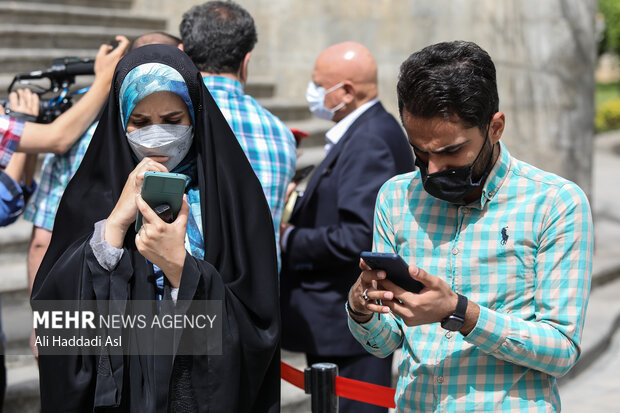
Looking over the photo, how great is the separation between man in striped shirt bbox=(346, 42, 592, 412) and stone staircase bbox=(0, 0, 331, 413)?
262 centimetres

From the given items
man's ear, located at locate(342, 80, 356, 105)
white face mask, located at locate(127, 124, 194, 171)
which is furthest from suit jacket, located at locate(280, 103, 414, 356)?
white face mask, located at locate(127, 124, 194, 171)

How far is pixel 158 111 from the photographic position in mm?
2572

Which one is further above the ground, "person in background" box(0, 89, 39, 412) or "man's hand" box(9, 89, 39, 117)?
"man's hand" box(9, 89, 39, 117)

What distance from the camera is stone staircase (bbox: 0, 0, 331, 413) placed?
466 cm

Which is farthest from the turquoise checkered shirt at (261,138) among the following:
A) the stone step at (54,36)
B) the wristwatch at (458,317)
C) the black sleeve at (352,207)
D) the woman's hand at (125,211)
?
the stone step at (54,36)

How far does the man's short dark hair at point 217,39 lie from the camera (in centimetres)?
363

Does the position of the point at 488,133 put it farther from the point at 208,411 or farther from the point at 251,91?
the point at 251,91

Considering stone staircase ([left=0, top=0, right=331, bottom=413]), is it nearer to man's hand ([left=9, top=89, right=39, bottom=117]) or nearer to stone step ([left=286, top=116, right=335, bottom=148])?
stone step ([left=286, top=116, right=335, bottom=148])

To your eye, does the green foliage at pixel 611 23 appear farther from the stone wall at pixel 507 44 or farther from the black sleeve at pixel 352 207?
the black sleeve at pixel 352 207

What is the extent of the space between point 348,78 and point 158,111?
166 centimetres

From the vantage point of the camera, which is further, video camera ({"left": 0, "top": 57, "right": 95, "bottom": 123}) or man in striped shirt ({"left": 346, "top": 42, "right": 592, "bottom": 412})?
video camera ({"left": 0, "top": 57, "right": 95, "bottom": 123})

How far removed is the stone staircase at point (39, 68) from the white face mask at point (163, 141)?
7.32 ft

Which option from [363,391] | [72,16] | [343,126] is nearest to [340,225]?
[343,126]

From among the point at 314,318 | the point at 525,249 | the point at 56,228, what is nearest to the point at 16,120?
the point at 56,228
